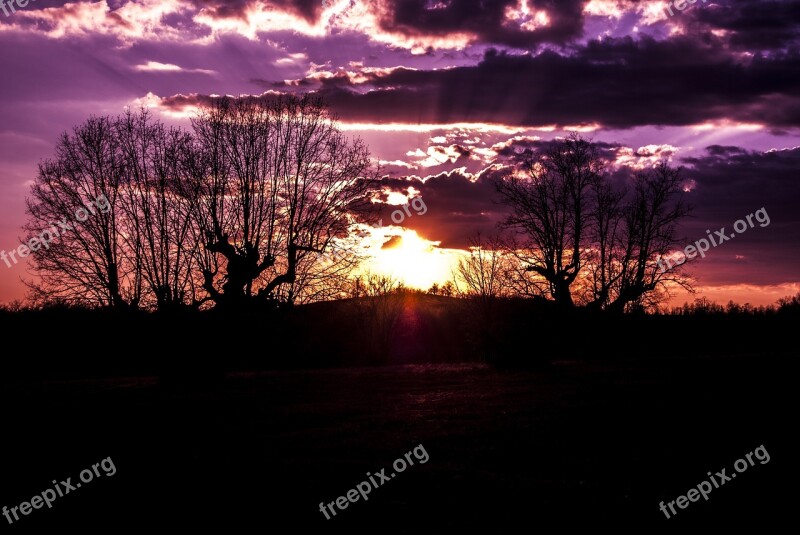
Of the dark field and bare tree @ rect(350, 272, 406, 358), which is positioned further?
bare tree @ rect(350, 272, 406, 358)

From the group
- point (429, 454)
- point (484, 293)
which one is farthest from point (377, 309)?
point (429, 454)

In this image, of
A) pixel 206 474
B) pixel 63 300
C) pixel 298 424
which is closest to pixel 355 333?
pixel 63 300

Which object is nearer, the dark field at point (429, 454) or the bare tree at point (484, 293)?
the dark field at point (429, 454)

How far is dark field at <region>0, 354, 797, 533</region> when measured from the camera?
34.5 ft

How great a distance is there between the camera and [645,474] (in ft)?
40.0

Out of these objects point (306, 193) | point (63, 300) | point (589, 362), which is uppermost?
point (306, 193)

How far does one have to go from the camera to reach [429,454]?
1482 cm

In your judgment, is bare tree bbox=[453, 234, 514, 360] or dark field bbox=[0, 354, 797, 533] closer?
dark field bbox=[0, 354, 797, 533]

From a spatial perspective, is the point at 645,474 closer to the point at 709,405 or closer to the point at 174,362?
the point at 709,405

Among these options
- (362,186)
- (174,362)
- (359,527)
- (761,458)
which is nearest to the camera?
(359,527)

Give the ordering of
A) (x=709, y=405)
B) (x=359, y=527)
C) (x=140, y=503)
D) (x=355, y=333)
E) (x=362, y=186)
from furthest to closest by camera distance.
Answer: (x=355, y=333), (x=362, y=186), (x=709, y=405), (x=140, y=503), (x=359, y=527)

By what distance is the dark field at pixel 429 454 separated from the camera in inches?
414

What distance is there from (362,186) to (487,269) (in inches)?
763

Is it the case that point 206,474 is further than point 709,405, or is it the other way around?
point 709,405
